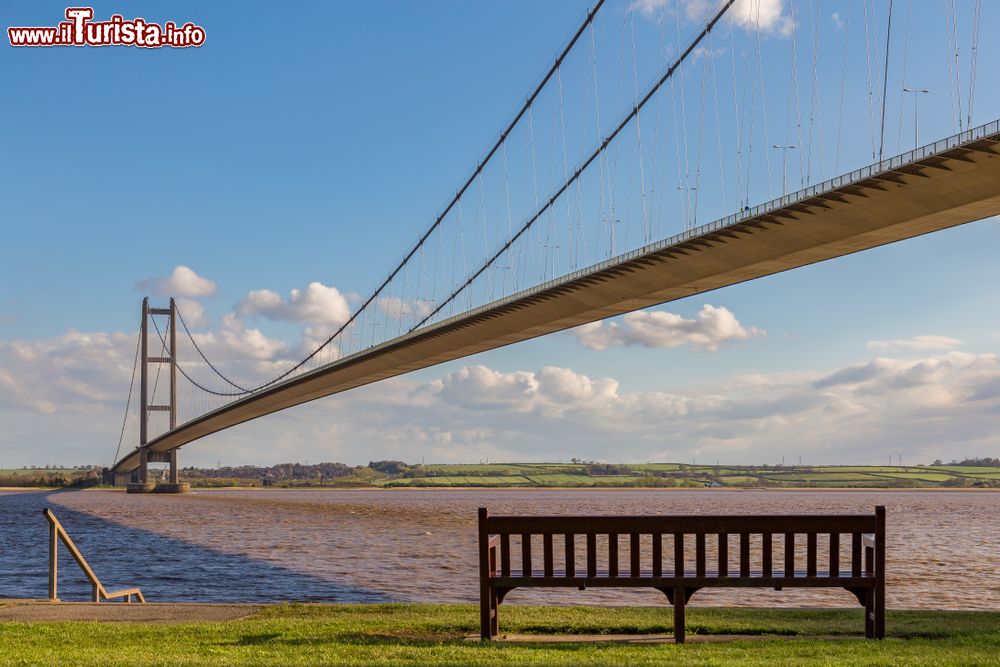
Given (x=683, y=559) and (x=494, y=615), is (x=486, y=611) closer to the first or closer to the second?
(x=494, y=615)

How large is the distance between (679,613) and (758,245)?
19.1m

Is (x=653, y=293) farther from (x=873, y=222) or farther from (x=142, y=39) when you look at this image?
(x=142, y=39)

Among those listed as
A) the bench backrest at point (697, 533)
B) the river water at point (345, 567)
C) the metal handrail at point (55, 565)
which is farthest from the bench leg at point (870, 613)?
the metal handrail at point (55, 565)

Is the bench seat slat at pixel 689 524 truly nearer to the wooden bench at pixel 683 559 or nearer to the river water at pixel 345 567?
the wooden bench at pixel 683 559

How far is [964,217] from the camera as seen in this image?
22.0 metres

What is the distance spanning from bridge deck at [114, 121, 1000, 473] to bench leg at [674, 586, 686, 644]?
44.2 feet

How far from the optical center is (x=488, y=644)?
294 inches

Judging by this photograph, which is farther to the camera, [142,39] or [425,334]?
[425,334]

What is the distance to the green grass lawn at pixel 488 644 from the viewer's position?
6832mm

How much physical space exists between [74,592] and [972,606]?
37.5 ft

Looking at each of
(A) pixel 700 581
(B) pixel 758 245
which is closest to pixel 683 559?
(A) pixel 700 581

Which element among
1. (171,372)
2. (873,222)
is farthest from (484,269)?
(171,372)

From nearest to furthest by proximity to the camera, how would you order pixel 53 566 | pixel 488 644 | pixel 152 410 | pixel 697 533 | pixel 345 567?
pixel 488 644, pixel 697 533, pixel 53 566, pixel 345 567, pixel 152 410

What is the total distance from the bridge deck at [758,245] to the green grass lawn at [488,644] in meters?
12.2
